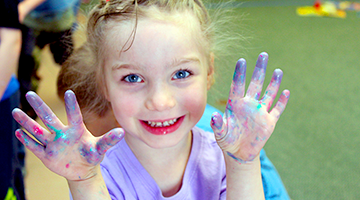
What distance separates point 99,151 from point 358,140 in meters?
1.72

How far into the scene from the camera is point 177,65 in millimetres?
710

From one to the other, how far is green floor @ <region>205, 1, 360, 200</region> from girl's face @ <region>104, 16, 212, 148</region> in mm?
326

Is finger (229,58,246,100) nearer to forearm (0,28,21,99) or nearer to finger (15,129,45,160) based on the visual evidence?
finger (15,129,45,160)

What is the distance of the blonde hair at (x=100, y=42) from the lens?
28.9 inches

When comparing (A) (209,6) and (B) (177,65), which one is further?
(A) (209,6)

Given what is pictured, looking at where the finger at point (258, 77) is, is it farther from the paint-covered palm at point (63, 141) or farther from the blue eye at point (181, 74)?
the paint-covered palm at point (63, 141)

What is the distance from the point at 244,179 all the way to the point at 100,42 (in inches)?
19.4

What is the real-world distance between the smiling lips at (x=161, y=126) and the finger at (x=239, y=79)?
17 cm

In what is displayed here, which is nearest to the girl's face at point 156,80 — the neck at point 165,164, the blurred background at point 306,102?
the neck at point 165,164

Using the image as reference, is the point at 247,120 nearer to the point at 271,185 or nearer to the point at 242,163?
the point at 242,163

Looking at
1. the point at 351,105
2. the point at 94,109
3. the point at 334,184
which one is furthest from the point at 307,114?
the point at 94,109

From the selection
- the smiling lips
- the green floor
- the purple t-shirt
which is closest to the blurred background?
the green floor

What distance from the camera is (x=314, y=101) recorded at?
2.24m

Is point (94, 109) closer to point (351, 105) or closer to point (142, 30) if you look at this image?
point (142, 30)
